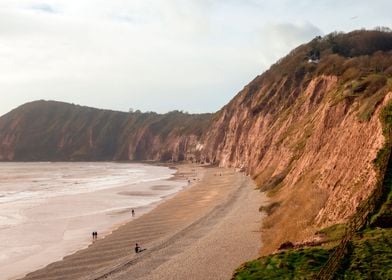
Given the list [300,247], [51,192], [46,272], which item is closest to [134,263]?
[46,272]

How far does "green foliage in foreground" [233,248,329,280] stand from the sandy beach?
437 centimetres

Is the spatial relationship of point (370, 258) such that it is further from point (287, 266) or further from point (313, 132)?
point (313, 132)

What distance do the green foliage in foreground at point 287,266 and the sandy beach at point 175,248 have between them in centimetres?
437

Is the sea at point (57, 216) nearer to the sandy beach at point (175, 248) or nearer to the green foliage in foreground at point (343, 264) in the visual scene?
the sandy beach at point (175, 248)

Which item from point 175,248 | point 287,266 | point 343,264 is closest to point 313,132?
point 175,248

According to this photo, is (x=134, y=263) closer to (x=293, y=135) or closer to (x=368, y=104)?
(x=368, y=104)

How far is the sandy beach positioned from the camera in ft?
79.2

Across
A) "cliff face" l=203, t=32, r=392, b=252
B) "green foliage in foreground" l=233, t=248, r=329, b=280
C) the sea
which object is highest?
"cliff face" l=203, t=32, r=392, b=252

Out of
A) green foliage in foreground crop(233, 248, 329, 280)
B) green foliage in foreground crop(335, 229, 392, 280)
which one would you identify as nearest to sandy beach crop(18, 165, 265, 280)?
green foliage in foreground crop(233, 248, 329, 280)

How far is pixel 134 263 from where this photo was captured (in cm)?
2617

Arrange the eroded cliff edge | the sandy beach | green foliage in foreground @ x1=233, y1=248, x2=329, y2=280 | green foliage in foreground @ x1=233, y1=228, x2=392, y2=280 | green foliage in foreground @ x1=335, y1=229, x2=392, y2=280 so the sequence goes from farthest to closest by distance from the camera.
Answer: the eroded cliff edge → the sandy beach → green foliage in foreground @ x1=233, y1=248, x2=329, y2=280 → green foliage in foreground @ x1=233, y1=228, x2=392, y2=280 → green foliage in foreground @ x1=335, y1=229, x2=392, y2=280

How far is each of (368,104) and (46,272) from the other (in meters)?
23.7

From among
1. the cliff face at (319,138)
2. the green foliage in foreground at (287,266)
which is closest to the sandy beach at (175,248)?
the cliff face at (319,138)

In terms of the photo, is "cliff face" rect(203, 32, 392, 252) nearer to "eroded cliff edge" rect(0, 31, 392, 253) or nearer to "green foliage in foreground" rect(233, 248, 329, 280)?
"eroded cliff edge" rect(0, 31, 392, 253)
